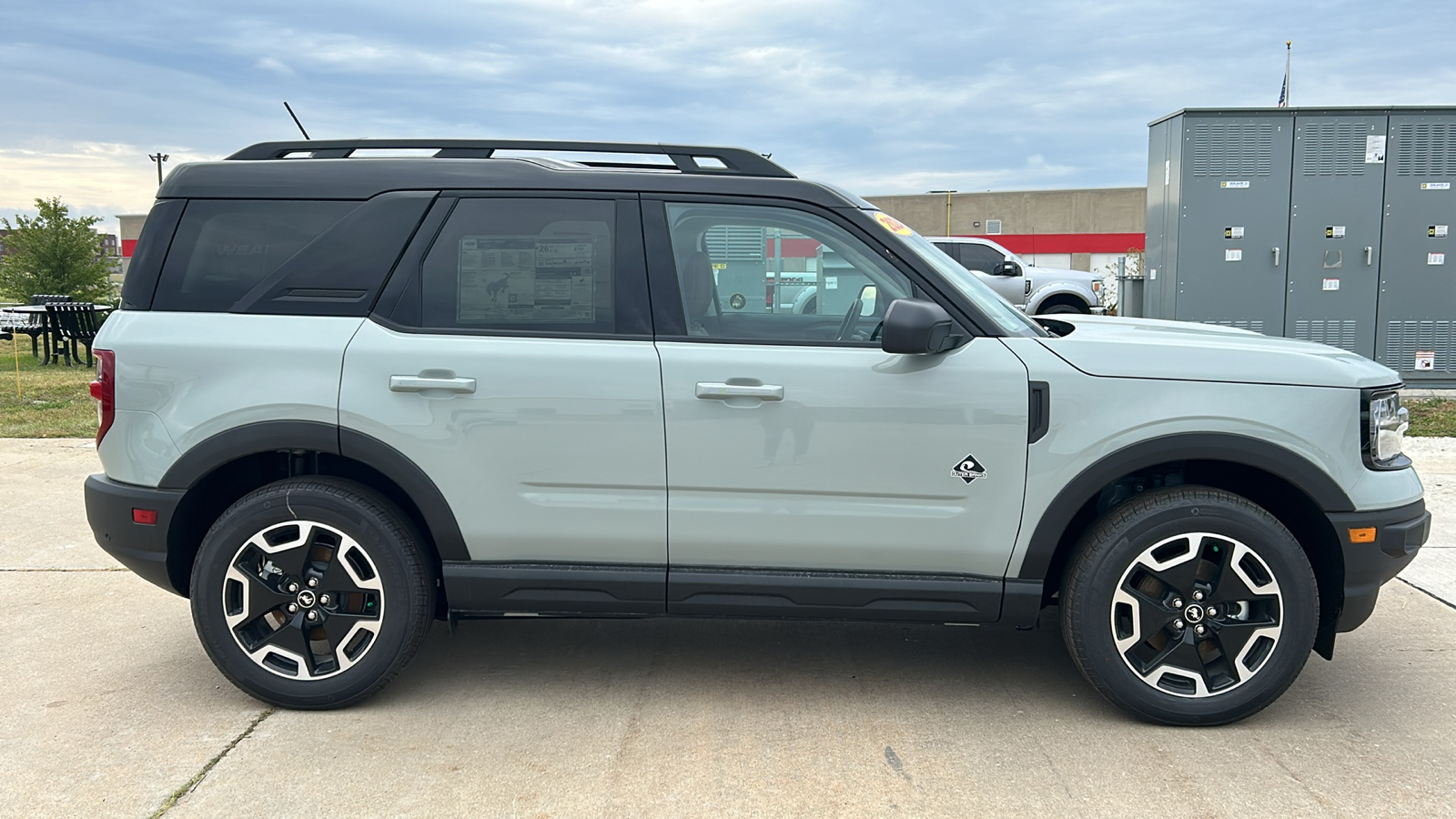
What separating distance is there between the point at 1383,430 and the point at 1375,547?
1.25ft

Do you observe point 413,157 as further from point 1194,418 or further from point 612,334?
point 1194,418

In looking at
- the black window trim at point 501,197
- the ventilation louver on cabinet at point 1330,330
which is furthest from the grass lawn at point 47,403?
the ventilation louver on cabinet at point 1330,330

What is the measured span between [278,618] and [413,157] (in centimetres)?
166

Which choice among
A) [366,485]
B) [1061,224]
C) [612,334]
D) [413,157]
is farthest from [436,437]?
[1061,224]

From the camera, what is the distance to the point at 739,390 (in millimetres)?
3572

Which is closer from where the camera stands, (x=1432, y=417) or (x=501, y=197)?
(x=501, y=197)

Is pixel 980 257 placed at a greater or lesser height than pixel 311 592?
greater

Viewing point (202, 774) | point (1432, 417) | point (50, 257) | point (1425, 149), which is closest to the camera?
point (202, 774)

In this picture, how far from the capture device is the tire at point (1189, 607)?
3539mm

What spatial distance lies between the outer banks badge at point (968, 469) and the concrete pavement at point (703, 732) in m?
0.86

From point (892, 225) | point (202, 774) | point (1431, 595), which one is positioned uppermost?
point (892, 225)

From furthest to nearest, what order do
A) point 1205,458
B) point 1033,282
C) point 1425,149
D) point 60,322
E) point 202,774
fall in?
point 1033,282, point 60,322, point 1425,149, point 1205,458, point 202,774

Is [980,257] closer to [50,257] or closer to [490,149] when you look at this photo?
[490,149]

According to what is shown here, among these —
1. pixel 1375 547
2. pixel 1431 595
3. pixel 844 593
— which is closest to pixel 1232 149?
pixel 1431 595
